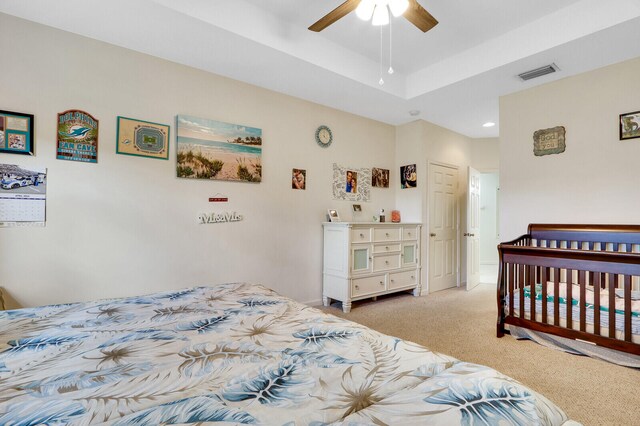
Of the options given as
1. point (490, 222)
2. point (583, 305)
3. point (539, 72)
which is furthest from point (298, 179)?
point (490, 222)

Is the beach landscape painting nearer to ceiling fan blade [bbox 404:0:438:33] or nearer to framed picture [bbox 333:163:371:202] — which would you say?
framed picture [bbox 333:163:371:202]

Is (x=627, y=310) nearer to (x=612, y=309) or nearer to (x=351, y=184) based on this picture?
(x=612, y=309)

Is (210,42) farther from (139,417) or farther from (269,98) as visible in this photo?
(139,417)

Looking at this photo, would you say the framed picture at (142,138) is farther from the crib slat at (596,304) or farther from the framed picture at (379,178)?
the crib slat at (596,304)

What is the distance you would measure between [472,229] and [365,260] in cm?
221

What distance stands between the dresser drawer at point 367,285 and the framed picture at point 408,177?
4.89ft

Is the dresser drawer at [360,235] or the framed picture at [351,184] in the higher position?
the framed picture at [351,184]

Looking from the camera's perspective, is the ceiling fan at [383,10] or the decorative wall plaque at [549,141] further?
the decorative wall plaque at [549,141]

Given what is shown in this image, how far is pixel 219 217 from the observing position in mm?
3029

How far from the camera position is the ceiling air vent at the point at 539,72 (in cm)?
292

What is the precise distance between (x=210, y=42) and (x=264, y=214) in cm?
170

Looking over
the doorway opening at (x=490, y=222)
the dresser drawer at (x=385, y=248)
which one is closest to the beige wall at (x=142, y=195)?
the dresser drawer at (x=385, y=248)

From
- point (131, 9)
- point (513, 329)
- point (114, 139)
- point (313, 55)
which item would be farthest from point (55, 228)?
point (513, 329)

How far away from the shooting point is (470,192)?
188 inches
